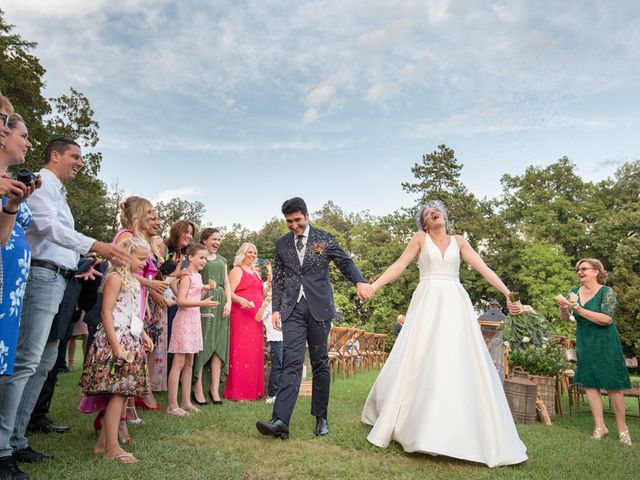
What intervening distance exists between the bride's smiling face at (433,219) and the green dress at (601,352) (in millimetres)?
2410

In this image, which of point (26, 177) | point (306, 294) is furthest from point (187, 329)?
point (26, 177)

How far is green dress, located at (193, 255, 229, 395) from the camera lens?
6454 millimetres

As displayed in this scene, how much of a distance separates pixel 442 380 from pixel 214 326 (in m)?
3.43

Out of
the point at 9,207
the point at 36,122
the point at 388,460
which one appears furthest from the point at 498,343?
the point at 36,122

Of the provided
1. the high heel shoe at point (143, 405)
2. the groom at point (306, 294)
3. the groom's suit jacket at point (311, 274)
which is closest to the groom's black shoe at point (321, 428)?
the groom at point (306, 294)

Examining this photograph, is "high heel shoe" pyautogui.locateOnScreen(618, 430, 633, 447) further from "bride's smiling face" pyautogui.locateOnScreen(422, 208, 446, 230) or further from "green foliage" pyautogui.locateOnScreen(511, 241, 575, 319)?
"green foliage" pyautogui.locateOnScreen(511, 241, 575, 319)

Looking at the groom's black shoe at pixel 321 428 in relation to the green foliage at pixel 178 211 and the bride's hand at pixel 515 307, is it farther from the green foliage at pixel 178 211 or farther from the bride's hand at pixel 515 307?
the green foliage at pixel 178 211

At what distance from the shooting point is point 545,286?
1271 inches

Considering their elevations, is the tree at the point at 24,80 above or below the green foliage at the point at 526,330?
above

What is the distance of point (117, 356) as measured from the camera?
3504 millimetres

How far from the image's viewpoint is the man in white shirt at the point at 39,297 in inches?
120

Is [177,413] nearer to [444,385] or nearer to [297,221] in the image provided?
[297,221]

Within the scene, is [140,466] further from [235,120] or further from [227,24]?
[235,120]

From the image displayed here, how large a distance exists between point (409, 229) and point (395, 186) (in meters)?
3.96
